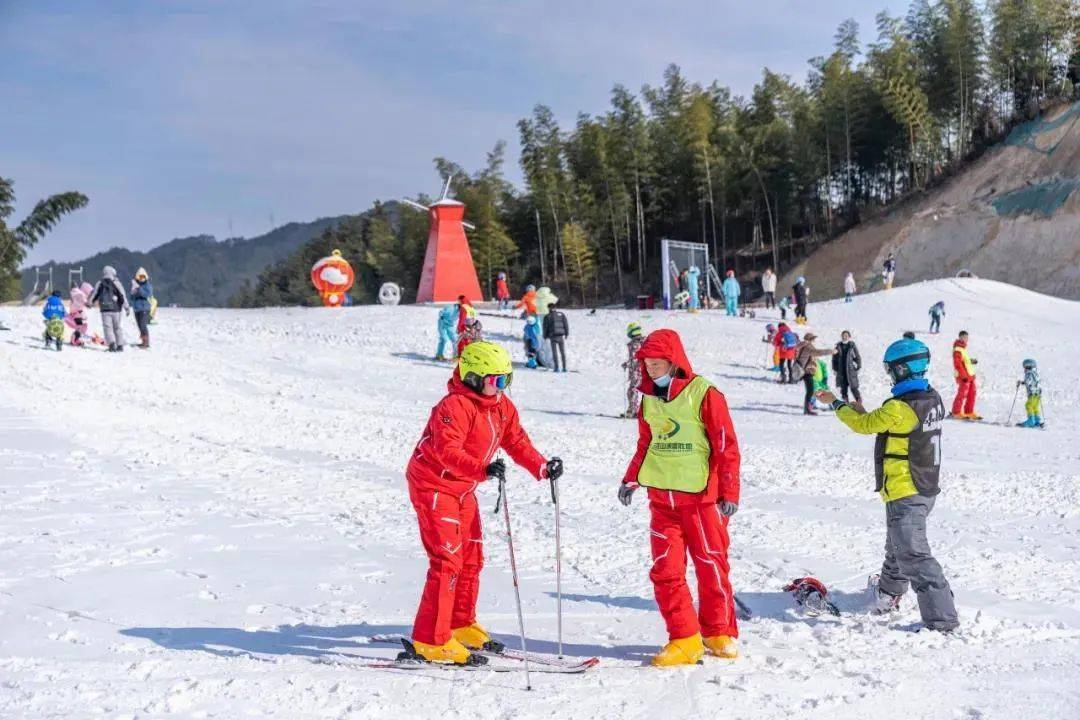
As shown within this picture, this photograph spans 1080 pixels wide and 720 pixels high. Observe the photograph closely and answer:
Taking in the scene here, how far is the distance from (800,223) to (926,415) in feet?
152

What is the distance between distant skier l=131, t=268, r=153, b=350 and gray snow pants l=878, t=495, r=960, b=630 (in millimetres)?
15629

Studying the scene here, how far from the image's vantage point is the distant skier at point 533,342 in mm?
19000

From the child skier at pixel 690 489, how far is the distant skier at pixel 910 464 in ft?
2.65

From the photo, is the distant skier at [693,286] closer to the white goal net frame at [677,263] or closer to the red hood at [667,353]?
the white goal net frame at [677,263]

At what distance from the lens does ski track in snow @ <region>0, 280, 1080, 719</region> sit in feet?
12.5

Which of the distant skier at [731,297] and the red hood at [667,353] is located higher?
the distant skier at [731,297]

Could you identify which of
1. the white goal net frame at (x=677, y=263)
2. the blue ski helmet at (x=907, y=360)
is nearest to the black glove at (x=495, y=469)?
the blue ski helmet at (x=907, y=360)

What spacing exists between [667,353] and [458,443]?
1076mm

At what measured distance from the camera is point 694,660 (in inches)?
168

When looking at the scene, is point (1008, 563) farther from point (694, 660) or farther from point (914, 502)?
point (694, 660)

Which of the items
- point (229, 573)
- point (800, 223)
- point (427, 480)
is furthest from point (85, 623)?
point (800, 223)

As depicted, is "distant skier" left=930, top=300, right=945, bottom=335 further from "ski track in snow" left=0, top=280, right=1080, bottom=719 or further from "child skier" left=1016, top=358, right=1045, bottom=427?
"child skier" left=1016, top=358, right=1045, bottom=427

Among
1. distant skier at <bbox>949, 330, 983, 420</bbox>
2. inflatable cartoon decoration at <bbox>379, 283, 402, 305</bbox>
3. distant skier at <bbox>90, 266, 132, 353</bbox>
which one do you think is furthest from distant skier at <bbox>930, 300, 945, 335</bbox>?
distant skier at <bbox>90, 266, 132, 353</bbox>

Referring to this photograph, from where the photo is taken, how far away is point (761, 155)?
45875 millimetres
